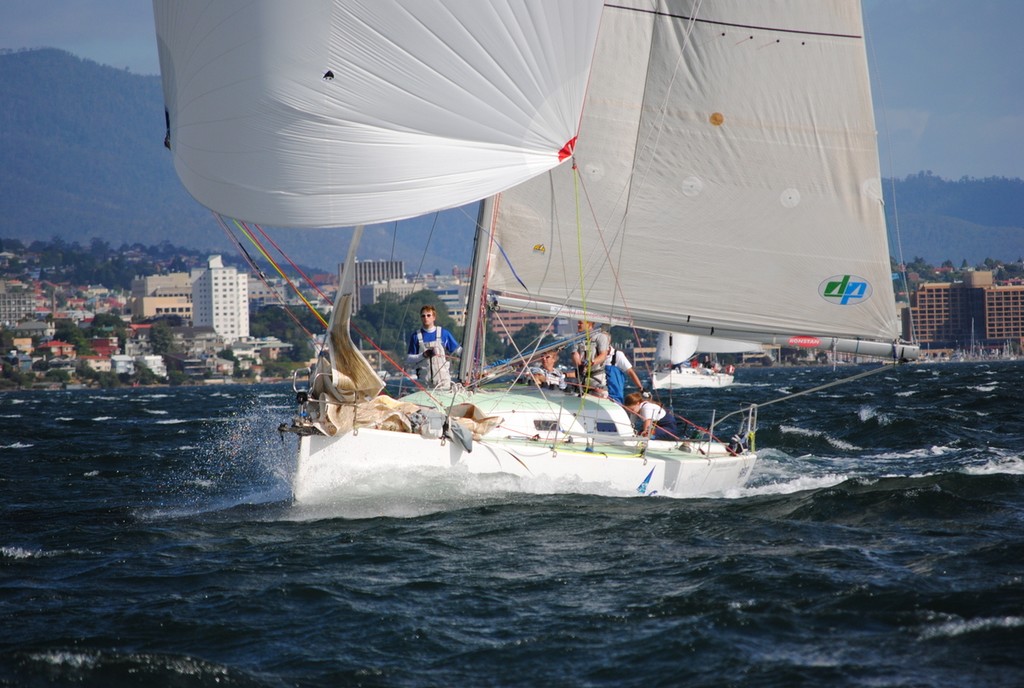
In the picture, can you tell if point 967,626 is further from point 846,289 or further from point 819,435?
point 819,435

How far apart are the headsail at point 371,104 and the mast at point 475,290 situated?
106 inches

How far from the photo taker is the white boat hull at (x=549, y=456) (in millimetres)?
10586

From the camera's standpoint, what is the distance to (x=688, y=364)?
58688 millimetres

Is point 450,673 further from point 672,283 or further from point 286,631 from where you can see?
point 672,283

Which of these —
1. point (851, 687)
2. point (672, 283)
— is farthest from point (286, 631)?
point (672, 283)

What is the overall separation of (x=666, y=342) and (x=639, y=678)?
118ft

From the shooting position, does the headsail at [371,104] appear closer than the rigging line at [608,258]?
Yes

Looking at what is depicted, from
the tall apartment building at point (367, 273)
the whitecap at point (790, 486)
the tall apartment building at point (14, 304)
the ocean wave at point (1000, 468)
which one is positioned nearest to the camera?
the tall apartment building at point (367, 273)

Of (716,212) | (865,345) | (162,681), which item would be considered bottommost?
(162,681)

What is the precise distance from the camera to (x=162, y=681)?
6.60 m

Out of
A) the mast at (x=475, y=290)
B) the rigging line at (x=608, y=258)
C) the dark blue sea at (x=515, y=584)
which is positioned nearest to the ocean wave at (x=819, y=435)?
the dark blue sea at (x=515, y=584)

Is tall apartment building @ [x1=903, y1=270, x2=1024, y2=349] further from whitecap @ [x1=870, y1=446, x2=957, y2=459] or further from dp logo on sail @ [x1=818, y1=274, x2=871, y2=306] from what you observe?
dp logo on sail @ [x1=818, y1=274, x2=871, y2=306]

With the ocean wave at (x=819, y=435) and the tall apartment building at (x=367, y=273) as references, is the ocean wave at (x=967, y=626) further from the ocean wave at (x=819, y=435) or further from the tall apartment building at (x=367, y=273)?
the ocean wave at (x=819, y=435)

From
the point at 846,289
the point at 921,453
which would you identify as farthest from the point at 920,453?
the point at 846,289
